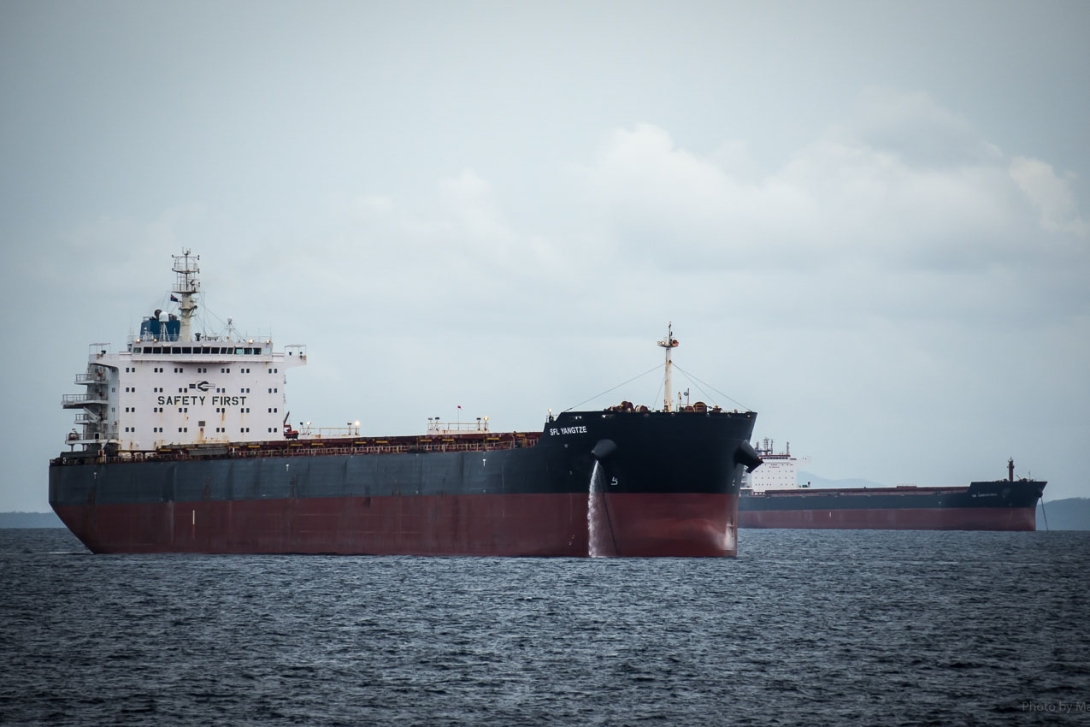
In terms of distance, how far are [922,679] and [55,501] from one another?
4414 centimetres

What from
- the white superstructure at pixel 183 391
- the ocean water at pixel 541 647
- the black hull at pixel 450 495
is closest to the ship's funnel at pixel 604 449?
the black hull at pixel 450 495

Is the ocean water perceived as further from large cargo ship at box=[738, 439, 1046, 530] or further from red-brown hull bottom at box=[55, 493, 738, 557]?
large cargo ship at box=[738, 439, 1046, 530]

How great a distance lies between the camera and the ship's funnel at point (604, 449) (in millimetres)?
36000

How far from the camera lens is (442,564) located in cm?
3978

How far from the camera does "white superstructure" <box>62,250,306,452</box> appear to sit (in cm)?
5103

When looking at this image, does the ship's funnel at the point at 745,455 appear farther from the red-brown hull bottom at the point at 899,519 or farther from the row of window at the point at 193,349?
the red-brown hull bottom at the point at 899,519

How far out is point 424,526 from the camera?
41625mm

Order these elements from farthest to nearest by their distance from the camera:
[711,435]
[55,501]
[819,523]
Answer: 1. [819,523]
2. [55,501]
3. [711,435]

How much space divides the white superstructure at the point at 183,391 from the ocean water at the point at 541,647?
1248 cm

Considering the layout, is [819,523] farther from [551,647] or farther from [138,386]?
Answer: [551,647]

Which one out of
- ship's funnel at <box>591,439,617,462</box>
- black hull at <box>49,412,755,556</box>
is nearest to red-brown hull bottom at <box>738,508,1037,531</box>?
black hull at <box>49,412,755,556</box>

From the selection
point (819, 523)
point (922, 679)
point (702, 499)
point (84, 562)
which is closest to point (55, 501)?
point (84, 562)

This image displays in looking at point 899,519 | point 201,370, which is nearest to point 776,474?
point 899,519

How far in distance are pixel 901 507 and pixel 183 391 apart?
2231 inches
